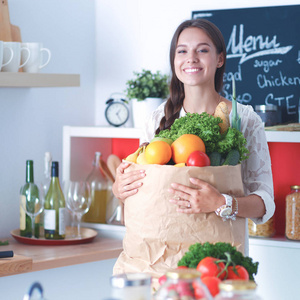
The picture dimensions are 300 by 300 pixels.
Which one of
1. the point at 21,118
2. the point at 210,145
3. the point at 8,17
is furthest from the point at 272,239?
the point at 8,17

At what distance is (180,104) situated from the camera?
1979 mm

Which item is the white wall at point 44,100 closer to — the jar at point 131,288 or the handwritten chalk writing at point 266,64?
the handwritten chalk writing at point 266,64

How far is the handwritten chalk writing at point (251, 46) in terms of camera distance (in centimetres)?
266

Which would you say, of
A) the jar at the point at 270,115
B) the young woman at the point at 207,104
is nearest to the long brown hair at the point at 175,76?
the young woman at the point at 207,104

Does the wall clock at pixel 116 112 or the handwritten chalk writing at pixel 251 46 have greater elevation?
the handwritten chalk writing at pixel 251 46

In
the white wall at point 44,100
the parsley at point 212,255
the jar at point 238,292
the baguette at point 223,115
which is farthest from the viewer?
the white wall at point 44,100

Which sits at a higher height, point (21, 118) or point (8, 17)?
point (8, 17)

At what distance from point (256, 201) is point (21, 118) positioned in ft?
4.87

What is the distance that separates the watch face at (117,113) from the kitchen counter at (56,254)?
1.70 ft

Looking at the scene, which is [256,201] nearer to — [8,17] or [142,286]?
[142,286]

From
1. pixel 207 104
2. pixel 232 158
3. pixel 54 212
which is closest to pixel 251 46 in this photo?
pixel 207 104

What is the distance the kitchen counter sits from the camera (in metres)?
2.28

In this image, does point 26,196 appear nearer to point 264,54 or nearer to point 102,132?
point 102,132

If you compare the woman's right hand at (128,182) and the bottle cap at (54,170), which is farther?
the bottle cap at (54,170)
